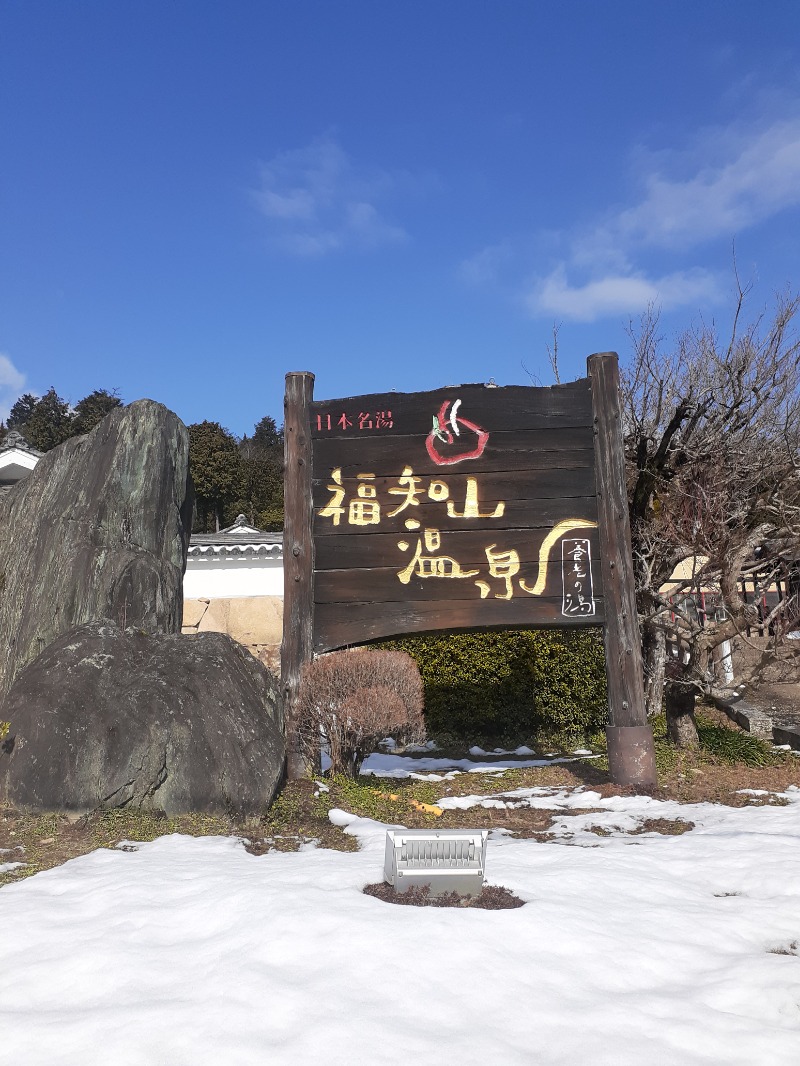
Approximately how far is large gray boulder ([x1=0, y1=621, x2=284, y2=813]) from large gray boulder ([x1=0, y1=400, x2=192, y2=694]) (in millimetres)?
828

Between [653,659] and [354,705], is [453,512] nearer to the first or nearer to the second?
[354,705]

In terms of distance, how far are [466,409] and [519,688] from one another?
493cm

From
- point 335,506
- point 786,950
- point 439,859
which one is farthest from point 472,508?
point 786,950

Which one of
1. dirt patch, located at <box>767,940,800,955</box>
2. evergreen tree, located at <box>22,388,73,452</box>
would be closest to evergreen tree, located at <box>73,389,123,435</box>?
evergreen tree, located at <box>22,388,73,452</box>

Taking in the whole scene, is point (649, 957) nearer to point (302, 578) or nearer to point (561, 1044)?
point (561, 1044)

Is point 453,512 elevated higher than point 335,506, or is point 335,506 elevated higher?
point 335,506

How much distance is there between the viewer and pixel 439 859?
424cm

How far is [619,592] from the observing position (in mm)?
8406

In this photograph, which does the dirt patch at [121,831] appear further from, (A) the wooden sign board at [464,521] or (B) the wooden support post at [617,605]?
(B) the wooden support post at [617,605]

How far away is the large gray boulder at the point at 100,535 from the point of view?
7.59 m

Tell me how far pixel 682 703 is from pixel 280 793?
18.2ft

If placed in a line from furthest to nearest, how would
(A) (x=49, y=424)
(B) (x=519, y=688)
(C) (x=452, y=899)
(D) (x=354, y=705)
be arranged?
(A) (x=49, y=424), (B) (x=519, y=688), (D) (x=354, y=705), (C) (x=452, y=899)

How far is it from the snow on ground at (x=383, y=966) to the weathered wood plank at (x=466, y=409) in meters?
4.96

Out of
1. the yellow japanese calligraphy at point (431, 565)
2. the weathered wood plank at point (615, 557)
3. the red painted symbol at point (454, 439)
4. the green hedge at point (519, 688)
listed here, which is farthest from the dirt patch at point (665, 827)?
the green hedge at point (519, 688)
